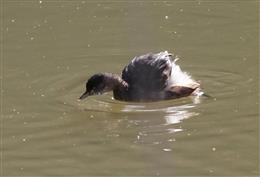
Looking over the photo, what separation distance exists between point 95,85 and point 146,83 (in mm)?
636

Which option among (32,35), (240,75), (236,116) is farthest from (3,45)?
(236,116)

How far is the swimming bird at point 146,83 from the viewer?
9.84m

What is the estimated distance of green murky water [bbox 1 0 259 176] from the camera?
7.62 meters

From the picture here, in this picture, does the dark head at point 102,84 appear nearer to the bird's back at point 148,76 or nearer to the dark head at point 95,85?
the dark head at point 95,85

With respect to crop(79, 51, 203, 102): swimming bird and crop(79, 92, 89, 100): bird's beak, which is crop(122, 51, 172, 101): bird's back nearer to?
crop(79, 51, 203, 102): swimming bird

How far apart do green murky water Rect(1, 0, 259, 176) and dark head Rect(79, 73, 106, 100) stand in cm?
13

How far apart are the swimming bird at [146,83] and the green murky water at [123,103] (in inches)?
5.8

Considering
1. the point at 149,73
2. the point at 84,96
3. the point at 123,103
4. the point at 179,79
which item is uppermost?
the point at 149,73

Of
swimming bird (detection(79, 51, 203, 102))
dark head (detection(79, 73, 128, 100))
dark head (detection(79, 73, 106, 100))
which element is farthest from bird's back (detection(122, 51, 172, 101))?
dark head (detection(79, 73, 106, 100))

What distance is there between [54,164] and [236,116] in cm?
227

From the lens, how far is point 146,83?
32.7 ft

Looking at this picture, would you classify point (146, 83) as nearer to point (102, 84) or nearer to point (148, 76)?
point (148, 76)

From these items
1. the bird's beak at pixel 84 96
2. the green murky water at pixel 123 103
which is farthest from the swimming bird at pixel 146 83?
the green murky water at pixel 123 103

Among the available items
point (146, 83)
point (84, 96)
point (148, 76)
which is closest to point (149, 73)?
point (148, 76)
